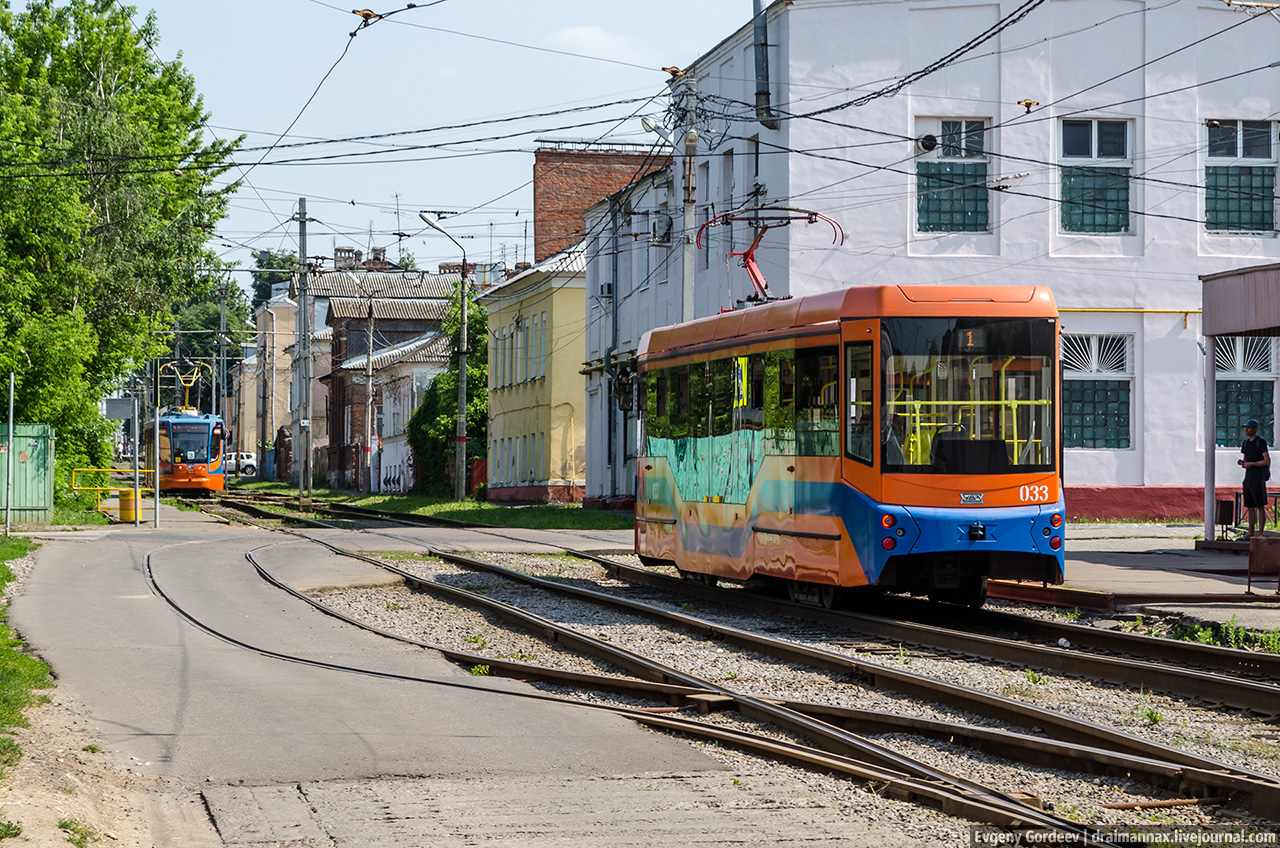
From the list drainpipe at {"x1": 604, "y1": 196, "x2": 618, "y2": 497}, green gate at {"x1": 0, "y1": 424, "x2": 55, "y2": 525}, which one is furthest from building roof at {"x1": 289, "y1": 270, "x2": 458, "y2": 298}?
green gate at {"x1": 0, "y1": 424, "x2": 55, "y2": 525}

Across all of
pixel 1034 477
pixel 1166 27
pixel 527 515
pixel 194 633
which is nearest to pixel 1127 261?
pixel 1166 27

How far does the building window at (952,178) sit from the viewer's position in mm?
33469

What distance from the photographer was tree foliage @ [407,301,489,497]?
6075 cm

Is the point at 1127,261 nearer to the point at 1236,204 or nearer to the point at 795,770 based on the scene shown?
the point at 1236,204

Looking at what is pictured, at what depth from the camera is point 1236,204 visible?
33969mm

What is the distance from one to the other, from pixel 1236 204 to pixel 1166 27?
4173 millimetres

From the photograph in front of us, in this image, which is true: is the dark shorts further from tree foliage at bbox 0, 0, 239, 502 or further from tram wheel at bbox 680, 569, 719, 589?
tree foliage at bbox 0, 0, 239, 502

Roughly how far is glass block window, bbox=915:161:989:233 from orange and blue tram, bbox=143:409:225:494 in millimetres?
35116

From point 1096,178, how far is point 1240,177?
3.24 meters

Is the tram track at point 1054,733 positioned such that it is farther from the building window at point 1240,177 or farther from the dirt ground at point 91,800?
the building window at point 1240,177

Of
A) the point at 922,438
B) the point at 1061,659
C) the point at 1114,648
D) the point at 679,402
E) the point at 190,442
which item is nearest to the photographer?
the point at 1061,659

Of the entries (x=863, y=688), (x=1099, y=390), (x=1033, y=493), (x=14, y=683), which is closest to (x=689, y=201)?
(x=1099, y=390)

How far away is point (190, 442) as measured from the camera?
60.3 meters

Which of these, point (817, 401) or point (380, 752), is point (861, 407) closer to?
point (817, 401)
